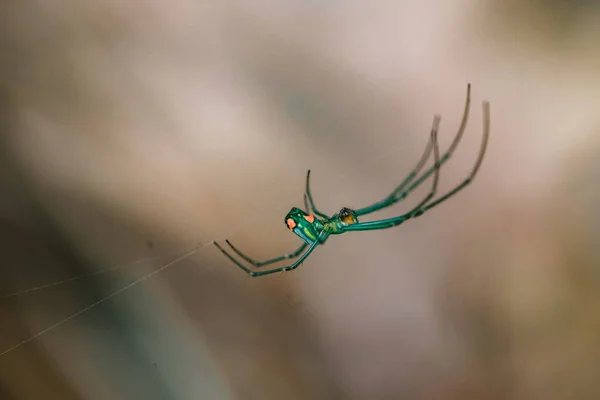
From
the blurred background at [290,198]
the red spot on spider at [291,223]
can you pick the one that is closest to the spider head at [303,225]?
the red spot on spider at [291,223]

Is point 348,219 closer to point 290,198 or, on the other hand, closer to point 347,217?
point 347,217

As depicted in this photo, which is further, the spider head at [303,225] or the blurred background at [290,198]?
the blurred background at [290,198]

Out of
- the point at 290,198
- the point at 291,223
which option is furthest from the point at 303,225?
the point at 290,198

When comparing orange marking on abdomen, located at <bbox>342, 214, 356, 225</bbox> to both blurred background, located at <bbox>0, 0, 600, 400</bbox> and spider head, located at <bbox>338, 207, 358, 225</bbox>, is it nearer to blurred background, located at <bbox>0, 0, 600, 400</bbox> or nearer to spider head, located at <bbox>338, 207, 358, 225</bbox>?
spider head, located at <bbox>338, 207, 358, 225</bbox>

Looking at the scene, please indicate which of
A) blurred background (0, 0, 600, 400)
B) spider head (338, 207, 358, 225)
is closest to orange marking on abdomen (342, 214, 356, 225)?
spider head (338, 207, 358, 225)

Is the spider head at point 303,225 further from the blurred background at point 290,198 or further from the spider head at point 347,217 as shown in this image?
the blurred background at point 290,198
